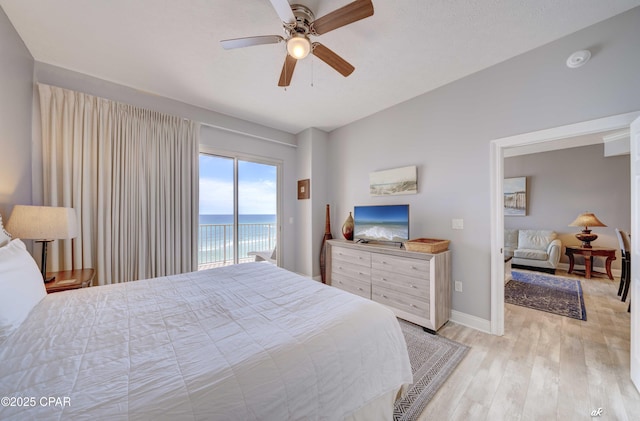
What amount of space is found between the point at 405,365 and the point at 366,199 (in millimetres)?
2552

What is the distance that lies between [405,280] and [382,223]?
81cm

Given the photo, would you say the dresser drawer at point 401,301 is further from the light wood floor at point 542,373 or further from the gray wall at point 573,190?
the gray wall at point 573,190

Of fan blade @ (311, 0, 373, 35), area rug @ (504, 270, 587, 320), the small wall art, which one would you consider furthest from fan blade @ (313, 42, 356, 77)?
area rug @ (504, 270, 587, 320)

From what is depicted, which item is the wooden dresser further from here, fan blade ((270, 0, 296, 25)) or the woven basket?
fan blade ((270, 0, 296, 25))

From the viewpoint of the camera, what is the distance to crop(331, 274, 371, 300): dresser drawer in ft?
9.73

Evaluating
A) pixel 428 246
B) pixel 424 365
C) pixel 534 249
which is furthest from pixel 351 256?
pixel 534 249

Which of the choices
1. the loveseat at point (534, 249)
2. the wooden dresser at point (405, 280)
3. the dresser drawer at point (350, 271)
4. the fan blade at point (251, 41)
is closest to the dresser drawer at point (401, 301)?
the wooden dresser at point (405, 280)

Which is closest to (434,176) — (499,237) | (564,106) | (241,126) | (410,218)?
(410,218)

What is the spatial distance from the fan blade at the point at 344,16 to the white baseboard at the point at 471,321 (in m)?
2.99

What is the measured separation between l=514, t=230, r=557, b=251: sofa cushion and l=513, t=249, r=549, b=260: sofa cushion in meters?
0.20

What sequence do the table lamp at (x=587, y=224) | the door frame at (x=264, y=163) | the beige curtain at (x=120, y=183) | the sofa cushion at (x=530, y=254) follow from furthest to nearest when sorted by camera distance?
the sofa cushion at (x=530, y=254), the table lamp at (x=587, y=224), the door frame at (x=264, y=163), the beige curtain at (x=120, y=183)

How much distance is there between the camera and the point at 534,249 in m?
4.64

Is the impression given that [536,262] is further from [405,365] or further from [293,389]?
[293,389]

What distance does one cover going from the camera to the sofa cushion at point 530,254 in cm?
438
